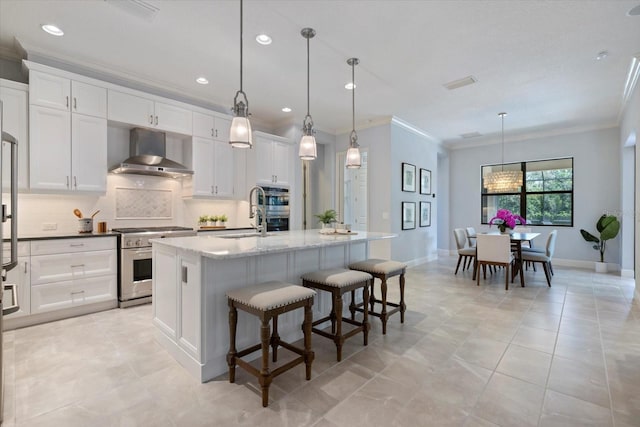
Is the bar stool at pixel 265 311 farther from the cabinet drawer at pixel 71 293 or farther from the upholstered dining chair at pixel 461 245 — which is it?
the upholstered dining chair at pixel 461 245

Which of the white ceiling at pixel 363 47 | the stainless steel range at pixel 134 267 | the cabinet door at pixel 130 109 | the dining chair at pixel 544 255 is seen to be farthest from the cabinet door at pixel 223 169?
the dining chair at pixel 544 255

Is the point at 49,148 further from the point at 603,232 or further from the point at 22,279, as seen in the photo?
the point at 603,232

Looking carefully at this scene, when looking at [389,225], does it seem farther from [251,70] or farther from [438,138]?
[251,70]

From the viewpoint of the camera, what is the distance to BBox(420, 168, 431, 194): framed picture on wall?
6666 millimetres

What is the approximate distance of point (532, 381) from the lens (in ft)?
7.03

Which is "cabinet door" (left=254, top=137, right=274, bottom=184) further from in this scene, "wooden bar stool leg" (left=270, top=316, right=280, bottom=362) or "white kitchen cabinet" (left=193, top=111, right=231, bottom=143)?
"wooden bar stool leg" (left=270, top=316, right=280, bottom=362)

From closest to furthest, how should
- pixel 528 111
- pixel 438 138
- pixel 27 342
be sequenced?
1. pixel 27 342
2. pixel 528 111
3. pixel 438 138

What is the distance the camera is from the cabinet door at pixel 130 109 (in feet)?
12.3

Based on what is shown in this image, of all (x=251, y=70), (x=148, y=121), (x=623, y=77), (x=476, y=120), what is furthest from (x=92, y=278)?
(x=623, y=77)

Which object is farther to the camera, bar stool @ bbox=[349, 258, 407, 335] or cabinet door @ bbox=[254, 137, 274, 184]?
cabinet door @ bbox=[254, 137, 274, 184]

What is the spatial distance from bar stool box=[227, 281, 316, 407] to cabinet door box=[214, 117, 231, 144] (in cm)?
326

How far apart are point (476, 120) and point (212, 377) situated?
5.93 m

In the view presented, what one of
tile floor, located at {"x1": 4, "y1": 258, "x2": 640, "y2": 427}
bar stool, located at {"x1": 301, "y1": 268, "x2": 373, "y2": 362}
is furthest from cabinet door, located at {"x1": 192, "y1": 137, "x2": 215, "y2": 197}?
bar stool, located at {"x1": 301, "y1": 268, "x2": 373, "y2": 362}

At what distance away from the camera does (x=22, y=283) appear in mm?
3043
